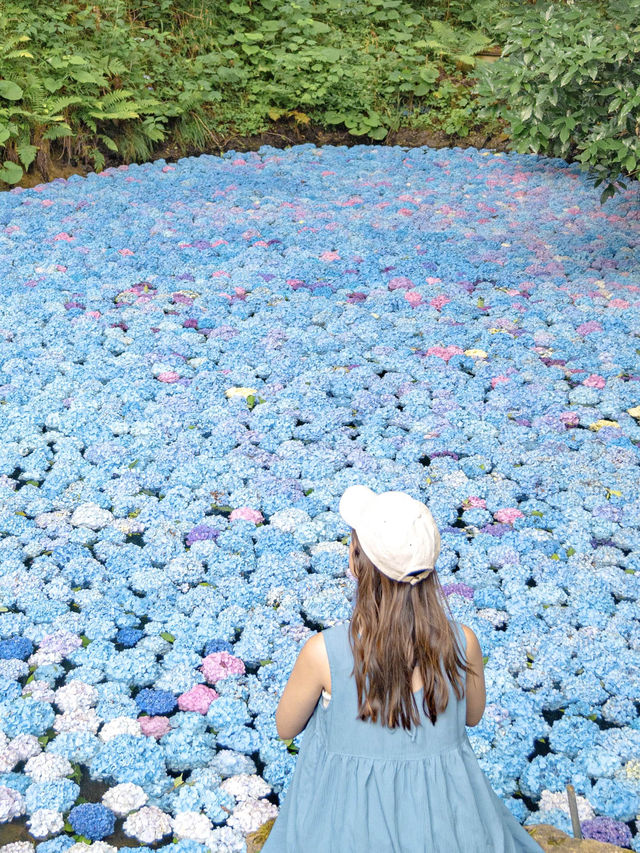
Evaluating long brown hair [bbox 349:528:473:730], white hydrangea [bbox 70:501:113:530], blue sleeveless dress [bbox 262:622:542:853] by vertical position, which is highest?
long brown hair [bbox 349:528:473:730]

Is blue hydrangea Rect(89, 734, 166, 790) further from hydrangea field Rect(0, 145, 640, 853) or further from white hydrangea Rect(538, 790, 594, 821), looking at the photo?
white hydrangea Rect(538, 790, 594, 821)

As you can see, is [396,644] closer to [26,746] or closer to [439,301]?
[26,746]

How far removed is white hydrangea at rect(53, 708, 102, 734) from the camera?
235cm

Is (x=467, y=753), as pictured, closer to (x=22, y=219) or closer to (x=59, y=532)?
(x=59, y=532)

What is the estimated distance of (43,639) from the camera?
2627 mm

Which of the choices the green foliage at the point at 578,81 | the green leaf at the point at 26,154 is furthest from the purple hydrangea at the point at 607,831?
the green leaf at the point at 26,154

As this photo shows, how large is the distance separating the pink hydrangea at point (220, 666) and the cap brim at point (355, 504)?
1.02 m

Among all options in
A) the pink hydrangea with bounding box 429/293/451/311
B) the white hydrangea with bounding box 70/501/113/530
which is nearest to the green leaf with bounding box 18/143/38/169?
the pink hydrangea with bounding box 429/293/451/311

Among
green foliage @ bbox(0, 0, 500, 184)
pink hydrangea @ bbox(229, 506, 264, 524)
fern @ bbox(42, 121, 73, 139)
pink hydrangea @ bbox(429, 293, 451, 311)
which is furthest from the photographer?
green foliage @ bbox(0, 0, 500, 184)

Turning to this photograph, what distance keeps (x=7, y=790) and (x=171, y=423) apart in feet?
6.01

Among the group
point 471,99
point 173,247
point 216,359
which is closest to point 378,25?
point 471,99

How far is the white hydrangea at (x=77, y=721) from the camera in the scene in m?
2.35

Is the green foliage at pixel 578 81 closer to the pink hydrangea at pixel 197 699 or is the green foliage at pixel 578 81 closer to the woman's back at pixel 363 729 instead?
the pink hydrangea at pixel 197 699

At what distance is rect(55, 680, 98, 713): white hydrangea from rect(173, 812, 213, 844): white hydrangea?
1.46 ft
